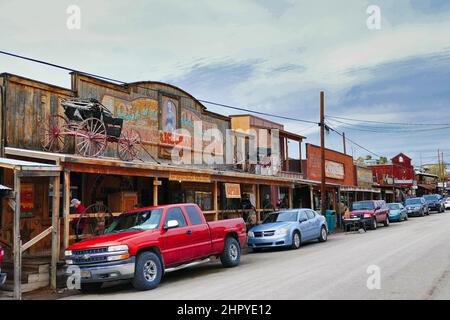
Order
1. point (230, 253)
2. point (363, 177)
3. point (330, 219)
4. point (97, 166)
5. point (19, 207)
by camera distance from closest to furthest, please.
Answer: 1. point (19, 207)
2. point (97, 166)
3. point (230, 253)
4. point (330, 219)
5. point (363, 177)

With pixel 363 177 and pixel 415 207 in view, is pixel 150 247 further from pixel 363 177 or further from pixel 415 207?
pixel 363 177

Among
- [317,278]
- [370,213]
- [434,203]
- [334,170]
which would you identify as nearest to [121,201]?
[317,278]

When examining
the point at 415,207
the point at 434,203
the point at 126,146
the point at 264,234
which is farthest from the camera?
the point at 434,203

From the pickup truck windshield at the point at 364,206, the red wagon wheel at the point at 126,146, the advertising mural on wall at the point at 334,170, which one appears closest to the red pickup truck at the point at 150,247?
the red wagon wheel at the point at 126,146

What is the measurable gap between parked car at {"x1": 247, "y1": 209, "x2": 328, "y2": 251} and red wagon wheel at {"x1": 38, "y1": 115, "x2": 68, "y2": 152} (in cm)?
757

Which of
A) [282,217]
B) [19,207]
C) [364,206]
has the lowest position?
[282,217]

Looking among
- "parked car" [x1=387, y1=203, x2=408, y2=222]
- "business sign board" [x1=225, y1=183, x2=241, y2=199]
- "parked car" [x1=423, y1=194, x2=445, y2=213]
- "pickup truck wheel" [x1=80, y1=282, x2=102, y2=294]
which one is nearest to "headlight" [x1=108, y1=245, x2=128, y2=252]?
"pickup truck wheel" [x1=80, y1=282, x2=102, y2=294]

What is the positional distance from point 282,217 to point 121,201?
21.0 ft

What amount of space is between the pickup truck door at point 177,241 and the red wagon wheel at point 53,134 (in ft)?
17.1

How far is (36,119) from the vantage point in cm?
1498

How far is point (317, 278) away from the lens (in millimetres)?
10602
